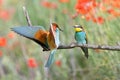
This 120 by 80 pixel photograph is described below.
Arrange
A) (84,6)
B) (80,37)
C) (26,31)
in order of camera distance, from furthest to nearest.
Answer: (84,6)
(80,37)
(26,31)

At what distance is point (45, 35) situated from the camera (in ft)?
5.79

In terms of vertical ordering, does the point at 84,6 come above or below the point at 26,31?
below

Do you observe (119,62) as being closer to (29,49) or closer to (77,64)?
(77,64)

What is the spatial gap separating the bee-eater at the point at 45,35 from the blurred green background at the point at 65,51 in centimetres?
52

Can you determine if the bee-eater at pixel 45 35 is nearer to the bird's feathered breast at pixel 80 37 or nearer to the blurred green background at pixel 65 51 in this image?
the bird's feathered breast at pixel 80 37

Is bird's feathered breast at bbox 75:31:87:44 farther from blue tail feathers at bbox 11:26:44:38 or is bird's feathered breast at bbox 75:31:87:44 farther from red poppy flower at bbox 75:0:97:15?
red poppy flower at bbox 75:0:97:15

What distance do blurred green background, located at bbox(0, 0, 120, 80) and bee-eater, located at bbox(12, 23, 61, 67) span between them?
52 centimetres

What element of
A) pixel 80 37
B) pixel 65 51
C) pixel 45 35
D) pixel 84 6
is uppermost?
pixel 45 35

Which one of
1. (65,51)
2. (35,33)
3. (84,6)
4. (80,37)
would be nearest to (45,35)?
(35,33)

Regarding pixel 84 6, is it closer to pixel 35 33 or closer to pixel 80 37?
pixel 80 37

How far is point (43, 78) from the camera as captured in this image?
4.34 metres

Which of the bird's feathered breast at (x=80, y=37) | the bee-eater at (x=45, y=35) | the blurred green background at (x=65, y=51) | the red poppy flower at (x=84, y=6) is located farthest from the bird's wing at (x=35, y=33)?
the red poppy flower at (x=84, y=6)

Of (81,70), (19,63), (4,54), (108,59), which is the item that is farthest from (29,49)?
(108,59)

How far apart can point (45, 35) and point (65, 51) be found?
2.64m
